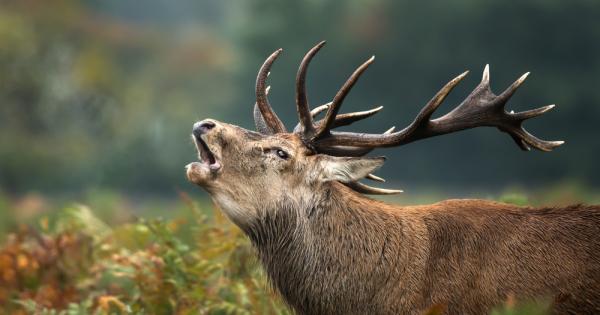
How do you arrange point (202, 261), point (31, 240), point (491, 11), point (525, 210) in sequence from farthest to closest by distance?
point (491, 11), point (31, 240), point (202, 261), point (525, 210)

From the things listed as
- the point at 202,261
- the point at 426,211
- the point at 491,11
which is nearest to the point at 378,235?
the point at 426,211

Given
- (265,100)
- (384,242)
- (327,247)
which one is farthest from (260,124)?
(384,242)

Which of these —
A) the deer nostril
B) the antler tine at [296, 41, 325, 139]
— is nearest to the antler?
the antler tine at [296, 41, 325, 139]

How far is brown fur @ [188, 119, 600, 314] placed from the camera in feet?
21.9

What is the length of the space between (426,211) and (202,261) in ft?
6.99

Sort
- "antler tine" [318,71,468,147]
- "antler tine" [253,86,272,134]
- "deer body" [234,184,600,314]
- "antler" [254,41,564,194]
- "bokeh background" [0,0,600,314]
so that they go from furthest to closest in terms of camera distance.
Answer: "bokeh background" [0,0,600,314] → "antler tine" [253,86,272,134] → "antler" [254,41,564,194] → "antler tine" [318,71,468,147] → "deer body" [234,184,600,314]

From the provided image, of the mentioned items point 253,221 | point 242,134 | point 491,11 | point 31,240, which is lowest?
point 253,221

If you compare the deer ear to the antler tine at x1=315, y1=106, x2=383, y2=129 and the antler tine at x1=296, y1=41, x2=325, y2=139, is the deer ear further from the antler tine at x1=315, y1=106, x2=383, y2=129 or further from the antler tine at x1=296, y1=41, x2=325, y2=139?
the antler tine at x1=315, y1=106, x2=383, y2=129

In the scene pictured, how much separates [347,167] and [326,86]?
42195 mm

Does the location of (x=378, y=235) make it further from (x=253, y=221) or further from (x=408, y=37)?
(x=408, y=37)

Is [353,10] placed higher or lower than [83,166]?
higher

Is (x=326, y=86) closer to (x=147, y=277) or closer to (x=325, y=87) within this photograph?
(x=325, y=87)

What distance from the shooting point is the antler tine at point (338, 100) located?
7.13 meters

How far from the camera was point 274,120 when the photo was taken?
7.75 meters
